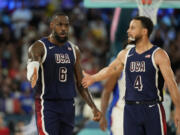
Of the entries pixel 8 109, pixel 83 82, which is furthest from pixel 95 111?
pixel 8 109

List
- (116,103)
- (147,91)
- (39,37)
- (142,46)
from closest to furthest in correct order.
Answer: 1. (147,91)
2. (142,46)
3. (116,103)
4. (39,37)

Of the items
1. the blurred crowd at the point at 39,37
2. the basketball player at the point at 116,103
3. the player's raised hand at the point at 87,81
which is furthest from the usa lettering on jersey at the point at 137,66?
the blurred crowd at the point at 39,37

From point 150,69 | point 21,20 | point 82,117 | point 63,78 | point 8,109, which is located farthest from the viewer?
point 21,20

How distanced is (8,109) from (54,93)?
6862 millimetres

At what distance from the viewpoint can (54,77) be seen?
793 centimetres

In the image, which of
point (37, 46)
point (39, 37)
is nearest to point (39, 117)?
point (37, 46)

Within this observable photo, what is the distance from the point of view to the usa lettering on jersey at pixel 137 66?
7473 mm

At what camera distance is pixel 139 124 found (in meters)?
7.45

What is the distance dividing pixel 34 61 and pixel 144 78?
1.47 meters

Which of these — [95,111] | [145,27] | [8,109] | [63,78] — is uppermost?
[145,27]

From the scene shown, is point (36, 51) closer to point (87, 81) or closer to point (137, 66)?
point (87, 81)

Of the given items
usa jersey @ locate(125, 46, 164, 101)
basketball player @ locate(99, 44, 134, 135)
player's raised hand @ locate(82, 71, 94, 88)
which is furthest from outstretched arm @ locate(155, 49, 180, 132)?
basketball player @ locate(99, 44, 134, 135)

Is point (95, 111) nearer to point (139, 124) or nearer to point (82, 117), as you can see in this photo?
point (139, 124)

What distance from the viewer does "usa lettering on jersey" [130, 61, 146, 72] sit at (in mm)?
7473
